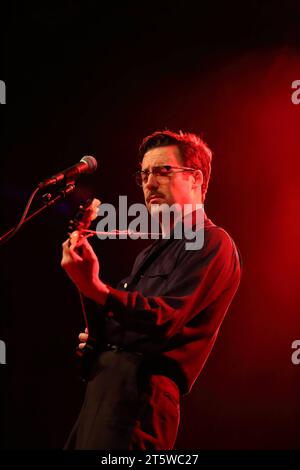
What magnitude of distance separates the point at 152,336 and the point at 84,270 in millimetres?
281

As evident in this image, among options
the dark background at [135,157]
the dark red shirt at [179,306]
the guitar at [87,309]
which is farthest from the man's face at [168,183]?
the dark background at [135,157]

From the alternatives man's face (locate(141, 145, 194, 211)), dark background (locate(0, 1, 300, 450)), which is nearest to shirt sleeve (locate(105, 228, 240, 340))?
man's face (locate(141, 145, 194, 211))

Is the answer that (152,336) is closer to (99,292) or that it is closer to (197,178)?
→ (99,292)

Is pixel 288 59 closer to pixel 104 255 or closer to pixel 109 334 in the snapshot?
pixel 104 255

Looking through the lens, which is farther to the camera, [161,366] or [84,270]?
[161,366]

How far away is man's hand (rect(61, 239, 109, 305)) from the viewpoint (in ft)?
4.37

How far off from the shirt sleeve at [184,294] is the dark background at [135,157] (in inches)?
38.1

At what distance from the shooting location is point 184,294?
1.46 m

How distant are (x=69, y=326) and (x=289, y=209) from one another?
4.63 ft

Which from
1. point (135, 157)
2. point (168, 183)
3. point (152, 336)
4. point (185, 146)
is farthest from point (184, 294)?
point (135, 157)

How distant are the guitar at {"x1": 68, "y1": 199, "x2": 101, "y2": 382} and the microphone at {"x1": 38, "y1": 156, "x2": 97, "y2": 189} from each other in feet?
0.51

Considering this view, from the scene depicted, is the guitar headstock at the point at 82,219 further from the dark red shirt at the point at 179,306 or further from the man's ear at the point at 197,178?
the man's ear at the point at 197,178

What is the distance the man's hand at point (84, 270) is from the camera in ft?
4.37
